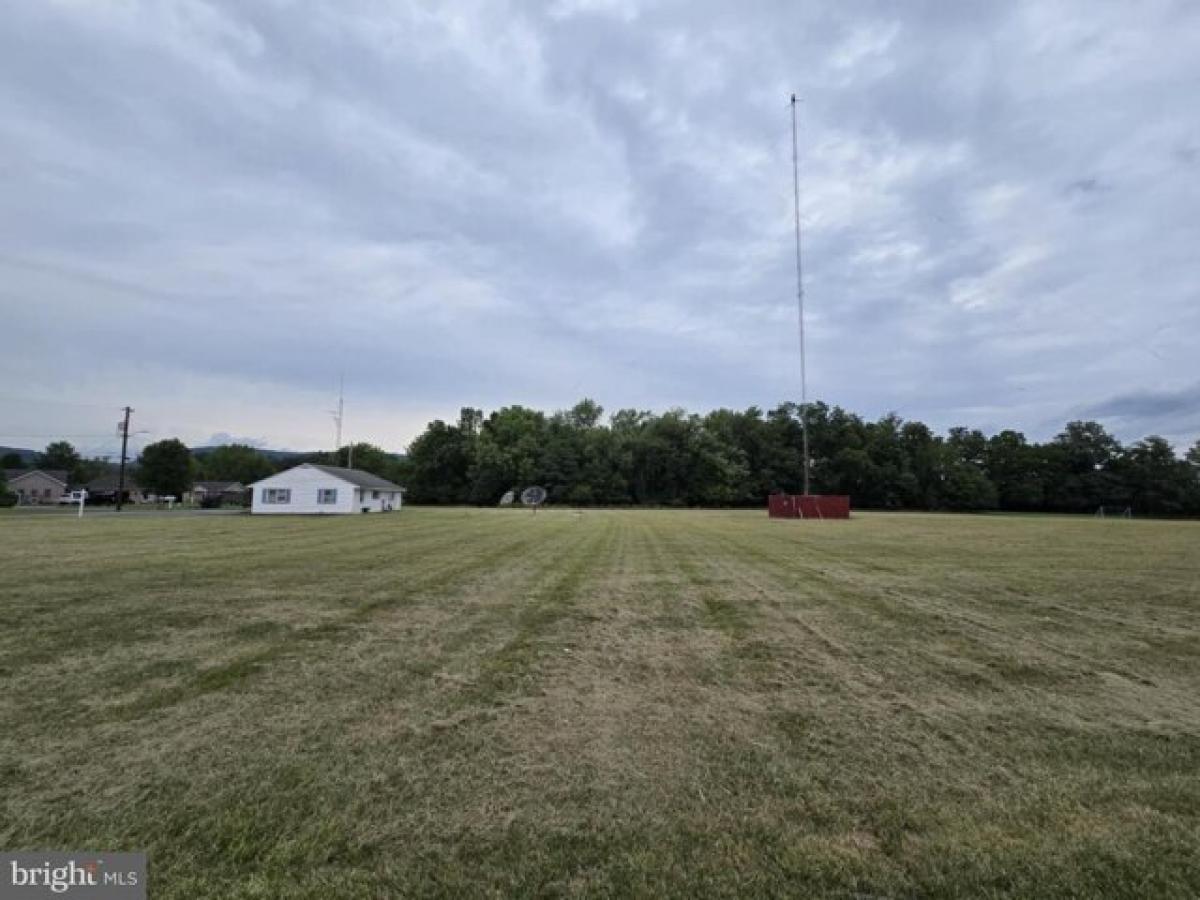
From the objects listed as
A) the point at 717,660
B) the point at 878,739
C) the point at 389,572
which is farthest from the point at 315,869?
the point at 389,572

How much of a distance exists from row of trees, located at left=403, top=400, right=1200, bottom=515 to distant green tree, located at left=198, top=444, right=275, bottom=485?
155 ft

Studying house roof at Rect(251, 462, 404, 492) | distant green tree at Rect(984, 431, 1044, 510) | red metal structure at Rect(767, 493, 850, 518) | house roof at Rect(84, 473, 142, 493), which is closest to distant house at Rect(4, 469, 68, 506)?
house roof at Rect(84, 473, 142, 493)

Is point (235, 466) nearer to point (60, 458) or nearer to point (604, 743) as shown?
point (60, 458)

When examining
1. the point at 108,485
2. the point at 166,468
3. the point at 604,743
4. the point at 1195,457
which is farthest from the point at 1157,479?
the point at 108,485

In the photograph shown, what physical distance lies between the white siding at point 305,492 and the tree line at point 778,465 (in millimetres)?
31037

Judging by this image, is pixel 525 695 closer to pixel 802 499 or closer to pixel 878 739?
pixel 878 739

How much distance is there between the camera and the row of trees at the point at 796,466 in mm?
69375

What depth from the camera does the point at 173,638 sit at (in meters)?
6.11

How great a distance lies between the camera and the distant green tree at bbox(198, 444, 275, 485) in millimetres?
105938

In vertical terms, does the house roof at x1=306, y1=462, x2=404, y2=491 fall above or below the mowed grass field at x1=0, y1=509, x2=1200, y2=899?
above

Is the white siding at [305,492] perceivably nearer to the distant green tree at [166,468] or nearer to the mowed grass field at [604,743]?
the mowed grass field at [604,743]

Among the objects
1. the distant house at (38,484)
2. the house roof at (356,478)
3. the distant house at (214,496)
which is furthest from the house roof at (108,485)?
the house roof at (356,478)

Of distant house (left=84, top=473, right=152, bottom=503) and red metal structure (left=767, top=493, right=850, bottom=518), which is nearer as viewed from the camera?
red metal structure (left=767, top=493, right=850, bottom=518)

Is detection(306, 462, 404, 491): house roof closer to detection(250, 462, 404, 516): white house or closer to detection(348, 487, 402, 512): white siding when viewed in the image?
detection(250, 462, 404, 516): white house
